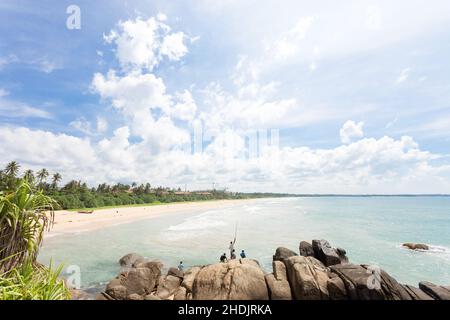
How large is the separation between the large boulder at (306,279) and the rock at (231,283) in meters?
1.20

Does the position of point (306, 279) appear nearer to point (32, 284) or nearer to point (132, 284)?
point (132, 284)

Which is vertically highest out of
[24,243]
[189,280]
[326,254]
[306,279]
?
[24,243]

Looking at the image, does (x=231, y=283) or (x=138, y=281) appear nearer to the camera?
(x=231, y=283)

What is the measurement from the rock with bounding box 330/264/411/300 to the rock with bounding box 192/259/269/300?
3239 mm

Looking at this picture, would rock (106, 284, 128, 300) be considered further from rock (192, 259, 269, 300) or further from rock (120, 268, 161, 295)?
rock (192, 259, 269, 300)

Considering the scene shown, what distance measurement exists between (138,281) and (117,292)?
4.44 ft

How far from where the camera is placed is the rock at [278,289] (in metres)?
9.80

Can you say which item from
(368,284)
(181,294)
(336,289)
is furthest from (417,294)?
(181,294)

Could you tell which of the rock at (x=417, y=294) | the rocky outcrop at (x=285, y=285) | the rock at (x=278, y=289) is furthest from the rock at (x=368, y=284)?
the rock at (x=278, y=289)

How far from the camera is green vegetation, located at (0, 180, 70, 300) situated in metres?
3.96

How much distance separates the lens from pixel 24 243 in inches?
171

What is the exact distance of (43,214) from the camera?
174 inches
